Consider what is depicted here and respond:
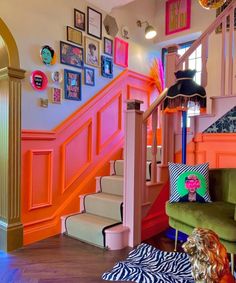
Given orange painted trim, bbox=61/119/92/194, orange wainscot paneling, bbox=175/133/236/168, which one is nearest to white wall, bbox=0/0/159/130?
orange painted trim, bbox=61/119/92/194

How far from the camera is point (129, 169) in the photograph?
2695 mm

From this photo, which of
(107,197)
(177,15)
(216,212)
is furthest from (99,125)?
(177,15)

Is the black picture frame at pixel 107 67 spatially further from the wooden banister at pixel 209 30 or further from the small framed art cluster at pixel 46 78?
the wooden banister at pixel 209 30

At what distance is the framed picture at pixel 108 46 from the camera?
12.0 ft

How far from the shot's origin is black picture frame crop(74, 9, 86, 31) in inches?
127

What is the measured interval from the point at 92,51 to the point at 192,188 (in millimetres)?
2135

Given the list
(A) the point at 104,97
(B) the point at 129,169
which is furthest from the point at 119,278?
(A) the point at 104,97

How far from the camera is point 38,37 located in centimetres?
283

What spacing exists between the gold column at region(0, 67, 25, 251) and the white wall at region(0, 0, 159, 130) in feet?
0.47

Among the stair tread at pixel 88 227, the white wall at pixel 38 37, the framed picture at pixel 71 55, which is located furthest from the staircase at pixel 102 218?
the framed picture at pixel 71 55

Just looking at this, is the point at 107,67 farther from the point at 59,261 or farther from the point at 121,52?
the point at 59,261

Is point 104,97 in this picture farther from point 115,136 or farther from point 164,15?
point 164,15

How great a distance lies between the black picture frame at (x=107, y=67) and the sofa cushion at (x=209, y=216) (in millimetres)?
2030

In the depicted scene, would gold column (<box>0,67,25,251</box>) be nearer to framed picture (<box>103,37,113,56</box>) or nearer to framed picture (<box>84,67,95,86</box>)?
framed picture (<box>84,67,95,86</box>)
